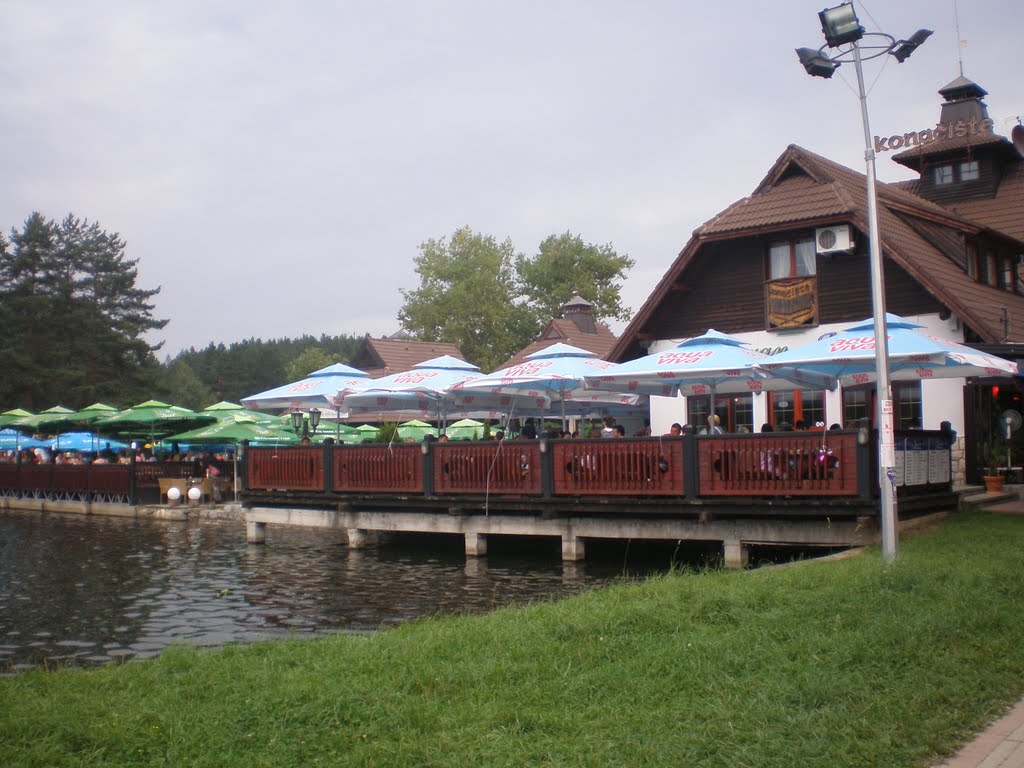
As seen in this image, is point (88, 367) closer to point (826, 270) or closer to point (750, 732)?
point (826, 270)

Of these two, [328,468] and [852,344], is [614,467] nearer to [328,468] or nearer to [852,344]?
[852,344]

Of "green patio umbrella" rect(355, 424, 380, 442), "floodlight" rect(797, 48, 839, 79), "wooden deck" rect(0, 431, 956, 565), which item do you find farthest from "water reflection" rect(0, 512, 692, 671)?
"green patio umbrella" rect(355, 424, 380, 442)

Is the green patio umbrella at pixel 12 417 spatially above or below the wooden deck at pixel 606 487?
above

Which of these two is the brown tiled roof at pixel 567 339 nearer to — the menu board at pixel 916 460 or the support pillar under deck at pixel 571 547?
the support pillar under deck at pixel 571 547

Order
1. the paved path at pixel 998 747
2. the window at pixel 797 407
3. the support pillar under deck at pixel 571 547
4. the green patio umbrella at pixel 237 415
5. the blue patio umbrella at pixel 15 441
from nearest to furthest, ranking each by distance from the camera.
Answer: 1. the paved path at pixel 998 747
2. the support pillar under deck at pixel 571 547
3. the window at pixel 797 407
4. the green patio umbrella at pixel 237 415
5. the blue patio umbrella at pixel 15 441

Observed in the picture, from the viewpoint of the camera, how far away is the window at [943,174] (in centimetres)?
3123

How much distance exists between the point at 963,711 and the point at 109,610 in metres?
12.7

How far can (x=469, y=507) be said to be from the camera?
2047cm

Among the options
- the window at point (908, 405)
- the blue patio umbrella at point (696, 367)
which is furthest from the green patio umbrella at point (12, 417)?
the window at point (908, 405)

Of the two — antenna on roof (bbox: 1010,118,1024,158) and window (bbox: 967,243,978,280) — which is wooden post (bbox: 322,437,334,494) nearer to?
window (bbox: 967,243,978,280)

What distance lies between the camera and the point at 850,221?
22.8 m

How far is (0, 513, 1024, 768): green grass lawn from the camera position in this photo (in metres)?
5.84

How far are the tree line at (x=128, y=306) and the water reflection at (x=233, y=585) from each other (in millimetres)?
34603

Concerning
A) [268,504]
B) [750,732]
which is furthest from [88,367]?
[750,732]
